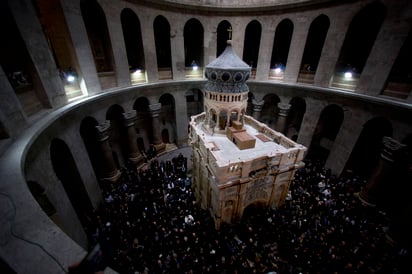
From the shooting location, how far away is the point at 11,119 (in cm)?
605

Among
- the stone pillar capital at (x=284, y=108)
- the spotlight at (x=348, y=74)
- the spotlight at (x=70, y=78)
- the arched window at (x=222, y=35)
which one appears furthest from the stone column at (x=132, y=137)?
Result: the spotlight at (x=348, y=74)

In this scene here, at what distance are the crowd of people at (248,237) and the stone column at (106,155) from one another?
1.88 metres

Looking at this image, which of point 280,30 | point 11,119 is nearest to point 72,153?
point 11,119

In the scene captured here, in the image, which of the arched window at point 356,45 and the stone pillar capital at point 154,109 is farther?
the stone pillar capital at point 154,109

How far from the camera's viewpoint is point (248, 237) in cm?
909

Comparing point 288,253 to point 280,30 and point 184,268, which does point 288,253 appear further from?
point 280,30

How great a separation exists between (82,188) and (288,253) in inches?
450

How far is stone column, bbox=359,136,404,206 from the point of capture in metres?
10.3

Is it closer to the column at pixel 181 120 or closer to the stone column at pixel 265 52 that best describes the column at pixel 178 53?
the column at pixel 181 120

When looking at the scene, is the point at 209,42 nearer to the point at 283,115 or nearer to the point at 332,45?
the point at 283,115

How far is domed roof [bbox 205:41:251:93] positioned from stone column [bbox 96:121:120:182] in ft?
25.0

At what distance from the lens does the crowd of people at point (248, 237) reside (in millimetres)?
7730

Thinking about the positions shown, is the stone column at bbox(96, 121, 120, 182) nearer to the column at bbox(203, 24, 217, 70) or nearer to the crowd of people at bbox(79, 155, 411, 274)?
the crowd of people at bbox(79, 155, 411, 274)

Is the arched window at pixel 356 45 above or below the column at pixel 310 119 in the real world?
above
